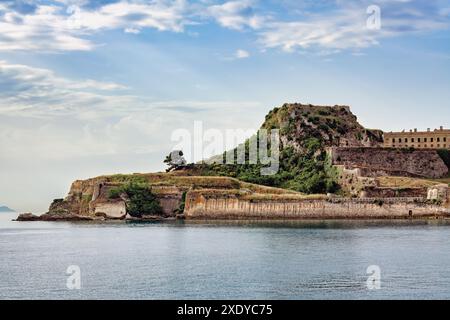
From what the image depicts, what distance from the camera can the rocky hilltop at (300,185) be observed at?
312ft

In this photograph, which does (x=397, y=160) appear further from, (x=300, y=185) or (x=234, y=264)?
(x=234, y=264)

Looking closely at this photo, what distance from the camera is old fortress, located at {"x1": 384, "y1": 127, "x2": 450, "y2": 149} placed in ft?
391

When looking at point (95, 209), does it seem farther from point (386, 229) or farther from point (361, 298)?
point (361, 298)

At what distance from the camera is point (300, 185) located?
10656 centimetres

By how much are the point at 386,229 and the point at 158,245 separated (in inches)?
887

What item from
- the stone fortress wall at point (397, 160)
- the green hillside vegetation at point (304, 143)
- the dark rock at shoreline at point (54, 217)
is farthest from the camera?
the dark rock at shoreline at point (54, 217)

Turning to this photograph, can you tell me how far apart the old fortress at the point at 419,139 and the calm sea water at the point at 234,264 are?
44.9 metres

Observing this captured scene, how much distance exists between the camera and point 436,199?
302 ft

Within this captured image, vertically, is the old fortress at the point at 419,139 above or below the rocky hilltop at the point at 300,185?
above

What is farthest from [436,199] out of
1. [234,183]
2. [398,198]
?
[234,183]

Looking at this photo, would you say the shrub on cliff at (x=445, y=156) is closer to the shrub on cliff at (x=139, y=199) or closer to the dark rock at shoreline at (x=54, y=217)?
the shrub on cliff at (x=139, y=199)
